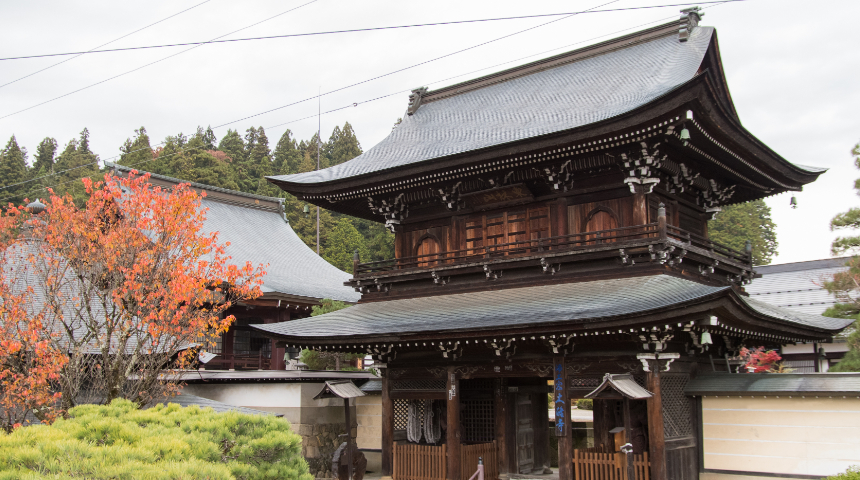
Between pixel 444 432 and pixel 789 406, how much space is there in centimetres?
832

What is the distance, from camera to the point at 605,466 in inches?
549

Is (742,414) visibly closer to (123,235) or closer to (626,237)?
(626,237)

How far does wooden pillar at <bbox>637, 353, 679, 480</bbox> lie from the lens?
1328 centimetres

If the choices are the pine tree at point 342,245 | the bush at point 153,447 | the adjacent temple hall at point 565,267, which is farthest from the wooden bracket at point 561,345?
the pine tree at point 342,245

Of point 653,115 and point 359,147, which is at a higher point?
point 359,147

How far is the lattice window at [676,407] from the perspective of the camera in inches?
555

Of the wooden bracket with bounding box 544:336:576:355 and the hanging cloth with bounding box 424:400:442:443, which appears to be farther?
the hanging cloth with bounding box 424:400:442:443

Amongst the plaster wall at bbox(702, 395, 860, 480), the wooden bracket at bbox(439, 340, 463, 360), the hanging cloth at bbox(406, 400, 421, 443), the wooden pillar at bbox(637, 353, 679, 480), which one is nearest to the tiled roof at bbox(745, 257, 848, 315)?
the plaster wall at bbox(702, 395, 860, 480)

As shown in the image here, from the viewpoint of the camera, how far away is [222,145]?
75.3 metres

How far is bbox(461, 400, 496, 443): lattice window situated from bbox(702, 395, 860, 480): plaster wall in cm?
538

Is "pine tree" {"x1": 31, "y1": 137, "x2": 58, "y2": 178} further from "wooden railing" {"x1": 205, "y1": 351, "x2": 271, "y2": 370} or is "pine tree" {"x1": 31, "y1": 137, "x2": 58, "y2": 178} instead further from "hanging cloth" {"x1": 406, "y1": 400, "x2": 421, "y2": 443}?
"hanging cloth" {"x1": 406, "y1": 400, "x2": 421, "y2": 443}

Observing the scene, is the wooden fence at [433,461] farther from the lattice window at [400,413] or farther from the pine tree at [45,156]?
the pine tree at [45,156]

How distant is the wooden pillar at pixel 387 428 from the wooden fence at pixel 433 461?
1.18 feet

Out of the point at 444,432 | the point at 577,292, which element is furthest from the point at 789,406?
the point at 444,432
